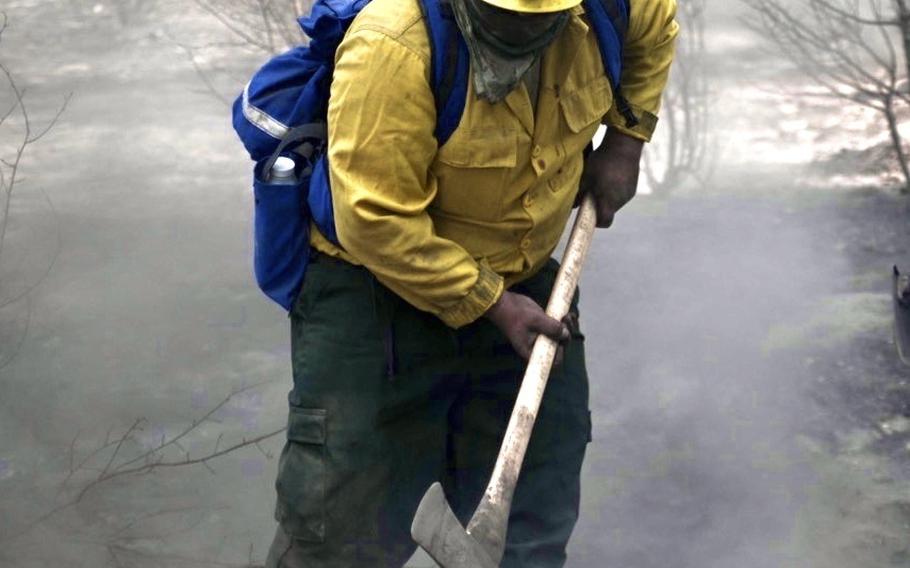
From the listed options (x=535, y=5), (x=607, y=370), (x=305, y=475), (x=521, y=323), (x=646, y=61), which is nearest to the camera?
(x=535, y=5)

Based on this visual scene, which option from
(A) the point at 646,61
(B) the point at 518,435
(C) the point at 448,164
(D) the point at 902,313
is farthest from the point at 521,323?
(D) the point at 902,313

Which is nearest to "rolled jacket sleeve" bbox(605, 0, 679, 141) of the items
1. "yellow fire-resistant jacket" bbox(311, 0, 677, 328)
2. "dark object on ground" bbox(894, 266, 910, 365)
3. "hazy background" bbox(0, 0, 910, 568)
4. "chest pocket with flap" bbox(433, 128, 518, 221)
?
"yellow fire-resistant jacket" bbox(311, 0, 677, 328)

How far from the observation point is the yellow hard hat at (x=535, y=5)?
7.35 feet

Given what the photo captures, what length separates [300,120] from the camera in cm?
260

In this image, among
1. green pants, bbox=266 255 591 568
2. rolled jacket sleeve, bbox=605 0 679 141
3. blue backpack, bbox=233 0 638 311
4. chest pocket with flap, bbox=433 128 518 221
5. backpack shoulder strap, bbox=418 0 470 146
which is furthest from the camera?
rolled jacket sleeve, bbox=605 0 679 141

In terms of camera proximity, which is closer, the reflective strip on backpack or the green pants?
the reflective strip on backpack

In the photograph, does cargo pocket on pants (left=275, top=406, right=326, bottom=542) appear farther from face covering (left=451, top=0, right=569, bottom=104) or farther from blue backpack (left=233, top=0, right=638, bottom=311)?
face covering (left=451, top=0, right=569, bottom=104)

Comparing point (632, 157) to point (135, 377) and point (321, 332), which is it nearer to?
point (321, 332)

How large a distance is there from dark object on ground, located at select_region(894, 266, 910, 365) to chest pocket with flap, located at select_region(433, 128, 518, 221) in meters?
1.78

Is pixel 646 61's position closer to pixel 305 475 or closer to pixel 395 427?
pixel 395 427

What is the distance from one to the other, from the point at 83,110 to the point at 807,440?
659 centimetres

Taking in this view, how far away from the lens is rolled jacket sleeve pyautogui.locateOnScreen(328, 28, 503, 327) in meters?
2.31

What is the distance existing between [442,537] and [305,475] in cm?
54

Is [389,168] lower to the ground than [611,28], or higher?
lower
